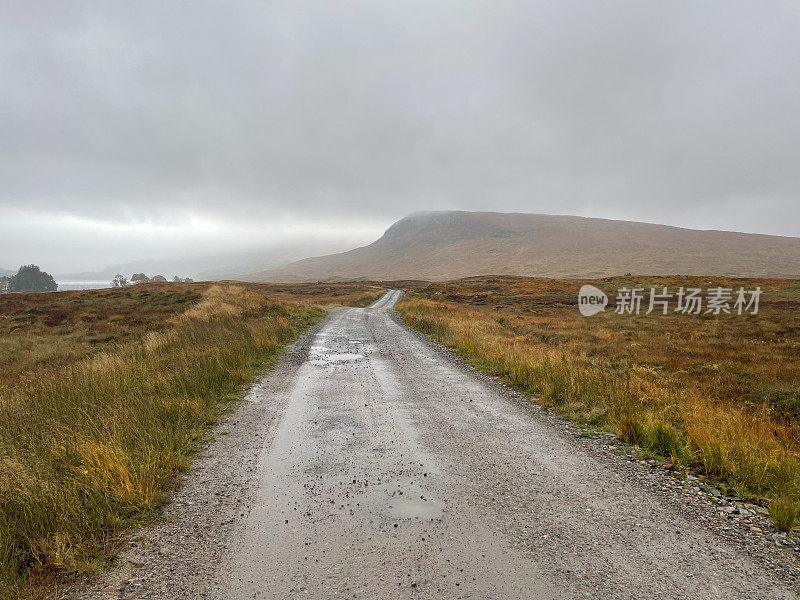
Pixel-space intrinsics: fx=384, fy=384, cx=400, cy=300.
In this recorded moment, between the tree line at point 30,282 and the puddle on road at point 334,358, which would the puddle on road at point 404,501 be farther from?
the tree line at point 30,282

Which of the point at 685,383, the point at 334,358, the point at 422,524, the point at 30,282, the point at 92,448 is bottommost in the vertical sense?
the point at 685,383

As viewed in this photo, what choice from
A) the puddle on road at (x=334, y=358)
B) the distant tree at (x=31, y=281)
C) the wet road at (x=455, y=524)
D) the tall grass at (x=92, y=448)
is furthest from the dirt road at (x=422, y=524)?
the distant tree at (x=31, y=281)

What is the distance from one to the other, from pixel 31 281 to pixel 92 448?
196449mm

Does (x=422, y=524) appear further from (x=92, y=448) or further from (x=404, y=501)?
(x=92, y=448)

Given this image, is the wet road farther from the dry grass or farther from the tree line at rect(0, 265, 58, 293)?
the tree line at rect(0, 265, 58, 293)

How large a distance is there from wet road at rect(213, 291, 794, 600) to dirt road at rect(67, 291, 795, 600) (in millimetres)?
18

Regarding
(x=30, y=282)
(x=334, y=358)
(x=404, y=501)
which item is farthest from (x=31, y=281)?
(x=404, y=501)

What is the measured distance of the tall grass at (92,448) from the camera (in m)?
3.78

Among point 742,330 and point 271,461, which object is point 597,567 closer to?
point 271,461

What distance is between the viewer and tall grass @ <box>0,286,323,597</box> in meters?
3.78

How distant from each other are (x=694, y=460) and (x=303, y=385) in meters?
8.96

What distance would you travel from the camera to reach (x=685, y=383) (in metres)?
13.2

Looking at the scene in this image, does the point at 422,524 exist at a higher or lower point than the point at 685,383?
higher

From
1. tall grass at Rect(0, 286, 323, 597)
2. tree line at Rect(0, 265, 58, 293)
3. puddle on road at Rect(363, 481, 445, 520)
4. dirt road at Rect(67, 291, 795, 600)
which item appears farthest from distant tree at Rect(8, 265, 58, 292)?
puddle on road at Rect(363, 481, 445, 520)
